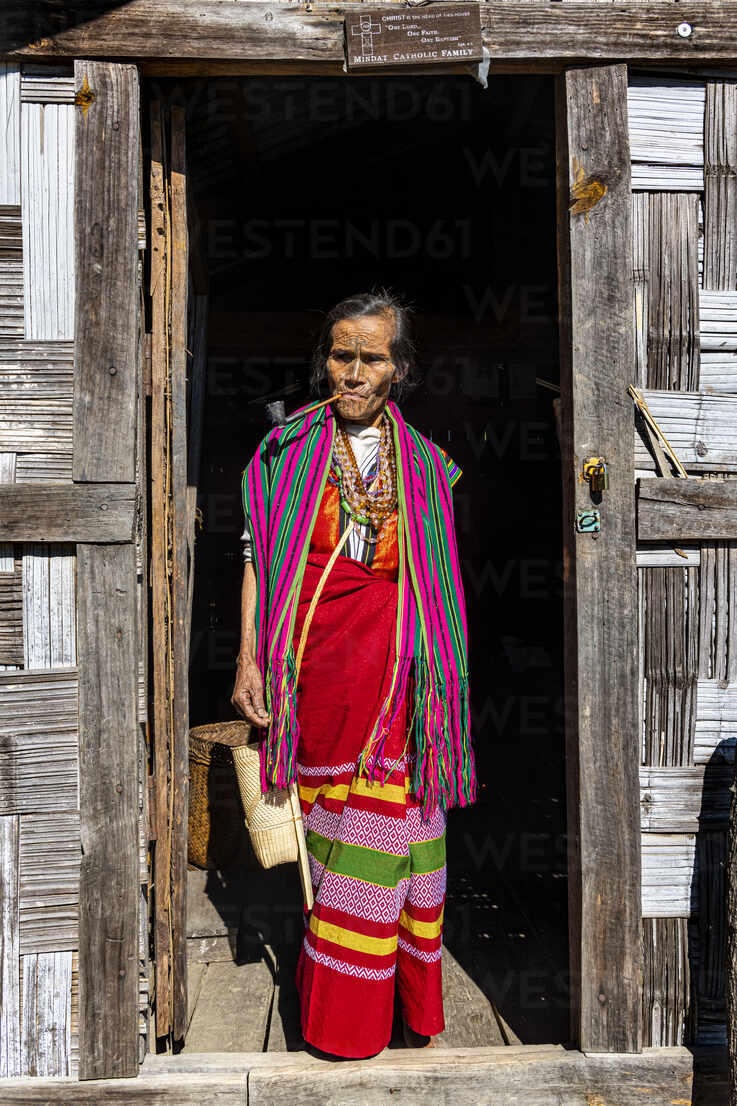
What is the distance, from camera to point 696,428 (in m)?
2.51

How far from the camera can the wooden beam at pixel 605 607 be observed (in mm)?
2467

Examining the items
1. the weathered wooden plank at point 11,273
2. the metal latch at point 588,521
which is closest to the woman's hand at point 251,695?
the metal latch at point 588,521

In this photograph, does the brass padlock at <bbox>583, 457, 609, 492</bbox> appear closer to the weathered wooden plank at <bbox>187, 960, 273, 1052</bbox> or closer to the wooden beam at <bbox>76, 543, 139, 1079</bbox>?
the wooden beam at <bbox>76, 543, 139, 1079</bbox>

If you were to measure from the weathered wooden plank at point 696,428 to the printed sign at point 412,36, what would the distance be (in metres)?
1.10

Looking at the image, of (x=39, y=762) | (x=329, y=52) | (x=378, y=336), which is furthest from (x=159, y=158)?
(x=39, y=762)

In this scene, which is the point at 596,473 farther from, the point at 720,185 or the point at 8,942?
the point at 8,942

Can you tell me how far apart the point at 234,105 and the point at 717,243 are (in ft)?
7.55

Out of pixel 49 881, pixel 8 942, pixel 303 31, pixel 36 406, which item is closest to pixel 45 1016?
pixel 8 942

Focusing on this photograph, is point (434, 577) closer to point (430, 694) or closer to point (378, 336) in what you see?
point (430, 694)

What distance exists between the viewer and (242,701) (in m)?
2.72

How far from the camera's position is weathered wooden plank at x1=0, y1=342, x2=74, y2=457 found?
2.38 meters

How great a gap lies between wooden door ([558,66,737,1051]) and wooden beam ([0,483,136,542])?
129 centimetres

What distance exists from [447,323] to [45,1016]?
12.8 ft

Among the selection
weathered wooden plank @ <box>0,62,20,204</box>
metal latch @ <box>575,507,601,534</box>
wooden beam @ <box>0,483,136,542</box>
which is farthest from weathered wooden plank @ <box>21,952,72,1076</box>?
weathered wooden plank @ <box>0,62,20,204</box>
